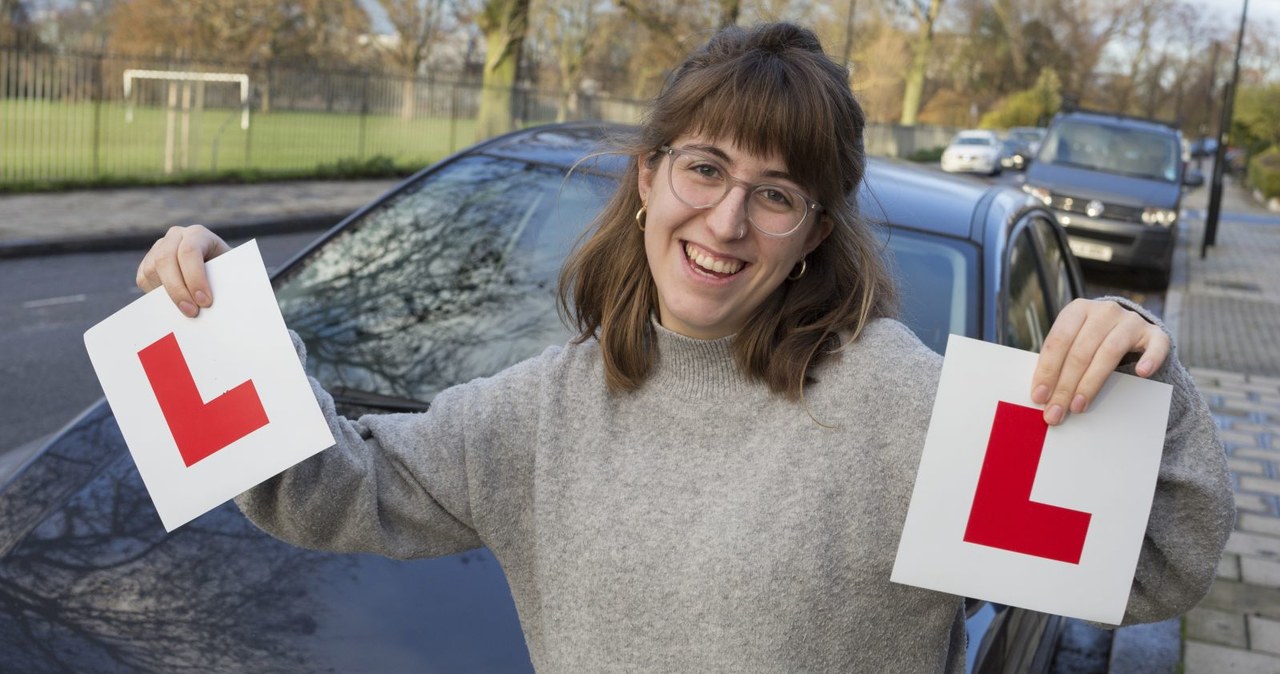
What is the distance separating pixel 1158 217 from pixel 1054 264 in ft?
35.9

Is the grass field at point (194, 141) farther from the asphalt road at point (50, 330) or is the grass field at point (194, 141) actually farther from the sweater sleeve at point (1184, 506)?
the sweater sleeve at point (1184, 506)

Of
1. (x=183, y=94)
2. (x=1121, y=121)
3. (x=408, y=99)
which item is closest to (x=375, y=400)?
(x=1121, y=121)

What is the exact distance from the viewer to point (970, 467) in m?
1.57

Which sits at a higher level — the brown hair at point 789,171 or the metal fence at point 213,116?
the brown hair at point 789,171

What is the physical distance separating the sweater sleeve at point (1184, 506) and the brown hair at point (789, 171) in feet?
1.11

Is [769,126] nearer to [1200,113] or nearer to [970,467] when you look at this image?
[970,467]

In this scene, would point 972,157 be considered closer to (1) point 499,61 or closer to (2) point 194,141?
(1) point 499,61

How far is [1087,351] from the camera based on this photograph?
4.96 ft

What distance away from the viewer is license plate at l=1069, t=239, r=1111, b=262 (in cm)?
1420

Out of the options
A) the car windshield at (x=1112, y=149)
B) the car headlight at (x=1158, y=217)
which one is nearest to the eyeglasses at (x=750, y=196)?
the car headlight at (x=1158, y=217)

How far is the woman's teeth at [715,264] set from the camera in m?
1.66

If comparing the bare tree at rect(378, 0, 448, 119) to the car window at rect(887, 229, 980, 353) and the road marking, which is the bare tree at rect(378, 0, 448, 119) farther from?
the car window at rect(887, 229, 980, 353)

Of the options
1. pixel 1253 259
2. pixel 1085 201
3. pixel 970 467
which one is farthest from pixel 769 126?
pixel 1253 259

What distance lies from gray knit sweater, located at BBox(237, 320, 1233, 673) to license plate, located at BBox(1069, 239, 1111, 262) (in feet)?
43.5
